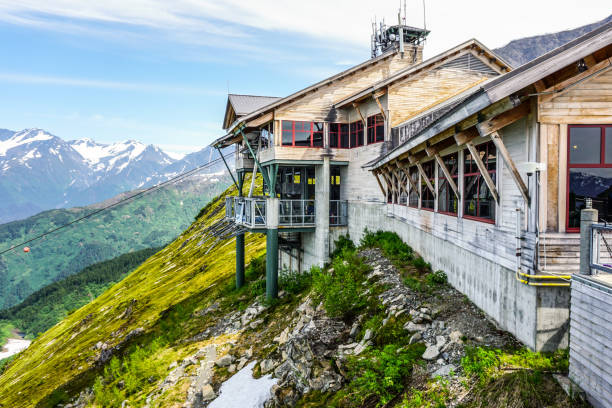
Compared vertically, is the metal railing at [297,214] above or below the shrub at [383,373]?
above

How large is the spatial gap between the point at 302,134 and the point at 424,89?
322 inches

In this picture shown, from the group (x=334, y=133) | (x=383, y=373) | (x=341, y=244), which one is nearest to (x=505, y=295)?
(x=383, y=373)

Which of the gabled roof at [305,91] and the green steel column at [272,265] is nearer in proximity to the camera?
the gabled roof at [305,91]

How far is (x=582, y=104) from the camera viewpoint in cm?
921

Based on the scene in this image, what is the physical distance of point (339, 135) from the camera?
27.0 metres

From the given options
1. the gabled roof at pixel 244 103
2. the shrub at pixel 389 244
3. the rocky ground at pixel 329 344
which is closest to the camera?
the rocky ground at pixel 329 344

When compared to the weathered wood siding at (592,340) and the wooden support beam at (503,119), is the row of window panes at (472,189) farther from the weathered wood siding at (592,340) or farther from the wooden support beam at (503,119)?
the weathered wood siding at (592,340)

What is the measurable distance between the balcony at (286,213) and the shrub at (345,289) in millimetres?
5896

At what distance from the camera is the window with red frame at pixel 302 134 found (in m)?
25.8

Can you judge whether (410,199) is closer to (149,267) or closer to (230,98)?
(230,98)

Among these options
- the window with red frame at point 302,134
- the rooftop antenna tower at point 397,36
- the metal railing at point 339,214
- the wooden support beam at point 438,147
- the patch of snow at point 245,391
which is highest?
the rooftop antenna tower at point 397,36

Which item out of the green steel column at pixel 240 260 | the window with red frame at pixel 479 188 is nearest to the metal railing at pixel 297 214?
the green steel column at pixel 240 260

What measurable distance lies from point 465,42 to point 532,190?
63.1 feet

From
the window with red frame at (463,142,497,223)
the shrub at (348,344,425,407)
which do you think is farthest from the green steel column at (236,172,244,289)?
the shrub at (348,344,425,407)
